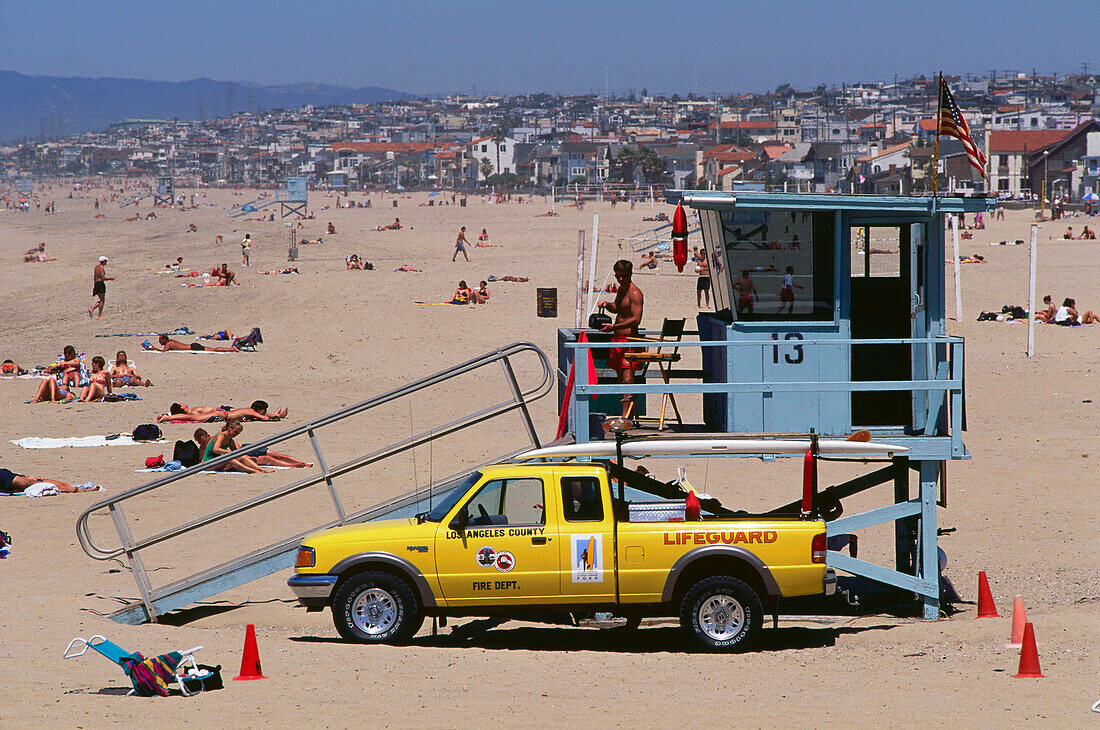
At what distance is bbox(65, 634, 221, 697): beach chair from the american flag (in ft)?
26.0

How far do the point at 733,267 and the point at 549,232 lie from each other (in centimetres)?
5849

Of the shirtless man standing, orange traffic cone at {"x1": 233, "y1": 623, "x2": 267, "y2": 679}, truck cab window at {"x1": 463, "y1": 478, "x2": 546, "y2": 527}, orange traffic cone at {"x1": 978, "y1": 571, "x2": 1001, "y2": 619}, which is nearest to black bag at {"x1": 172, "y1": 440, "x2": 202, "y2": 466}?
truck cab window at {"x1": 463, "y1": 478, "x2": 546, "y2": 527}

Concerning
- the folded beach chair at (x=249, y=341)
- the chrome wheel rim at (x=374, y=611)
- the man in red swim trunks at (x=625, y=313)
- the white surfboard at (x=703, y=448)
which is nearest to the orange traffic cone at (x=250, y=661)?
the chrome wheel rim at (x=374, y=611)

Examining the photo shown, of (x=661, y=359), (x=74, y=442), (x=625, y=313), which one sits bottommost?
(x=74, y=442)

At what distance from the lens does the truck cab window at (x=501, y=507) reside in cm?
948

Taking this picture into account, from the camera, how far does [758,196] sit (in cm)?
1066

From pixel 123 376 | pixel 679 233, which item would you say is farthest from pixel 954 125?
pixel 123 376

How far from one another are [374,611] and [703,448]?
298cm

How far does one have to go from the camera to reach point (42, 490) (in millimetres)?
15641

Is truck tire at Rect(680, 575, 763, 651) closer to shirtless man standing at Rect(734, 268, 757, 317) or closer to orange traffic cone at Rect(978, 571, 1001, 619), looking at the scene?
orange traffic cone at Rect(978, 571, 1001, 619)

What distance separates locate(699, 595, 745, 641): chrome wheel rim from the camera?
9.42m

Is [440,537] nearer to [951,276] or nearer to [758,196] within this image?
[758,196]

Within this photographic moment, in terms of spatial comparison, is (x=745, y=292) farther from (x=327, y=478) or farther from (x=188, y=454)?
(x=188, y=454)

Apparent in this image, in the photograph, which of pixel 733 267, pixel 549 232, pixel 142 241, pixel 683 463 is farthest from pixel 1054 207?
pixel 733 267
